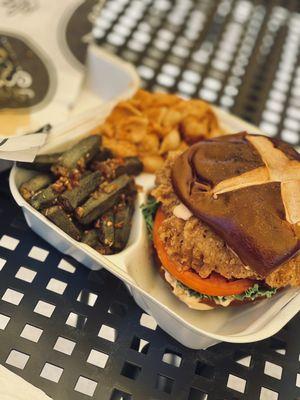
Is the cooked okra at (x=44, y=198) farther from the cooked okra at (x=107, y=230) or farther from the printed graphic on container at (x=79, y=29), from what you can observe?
the printed graphic on container at (x=79, y=29)

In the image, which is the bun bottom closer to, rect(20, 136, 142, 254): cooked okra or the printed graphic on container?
rect(20, 136, 142, 254): cooked okra

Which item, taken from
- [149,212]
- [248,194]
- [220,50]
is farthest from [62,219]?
[220,50]

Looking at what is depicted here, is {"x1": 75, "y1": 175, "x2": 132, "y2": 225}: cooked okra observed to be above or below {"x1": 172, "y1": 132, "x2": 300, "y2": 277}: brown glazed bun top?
below

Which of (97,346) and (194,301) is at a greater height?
(194,301)

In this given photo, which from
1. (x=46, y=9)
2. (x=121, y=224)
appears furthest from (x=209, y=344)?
(x=46, y=9)

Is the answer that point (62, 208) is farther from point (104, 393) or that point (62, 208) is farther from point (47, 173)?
point (104, 393)

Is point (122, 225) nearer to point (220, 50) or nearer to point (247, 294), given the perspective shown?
point (247, 294)

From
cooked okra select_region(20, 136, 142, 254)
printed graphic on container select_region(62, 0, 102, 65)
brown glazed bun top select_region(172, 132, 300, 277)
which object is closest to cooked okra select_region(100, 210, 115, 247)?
cooked okra select_region(20, 136, 142, 254)
